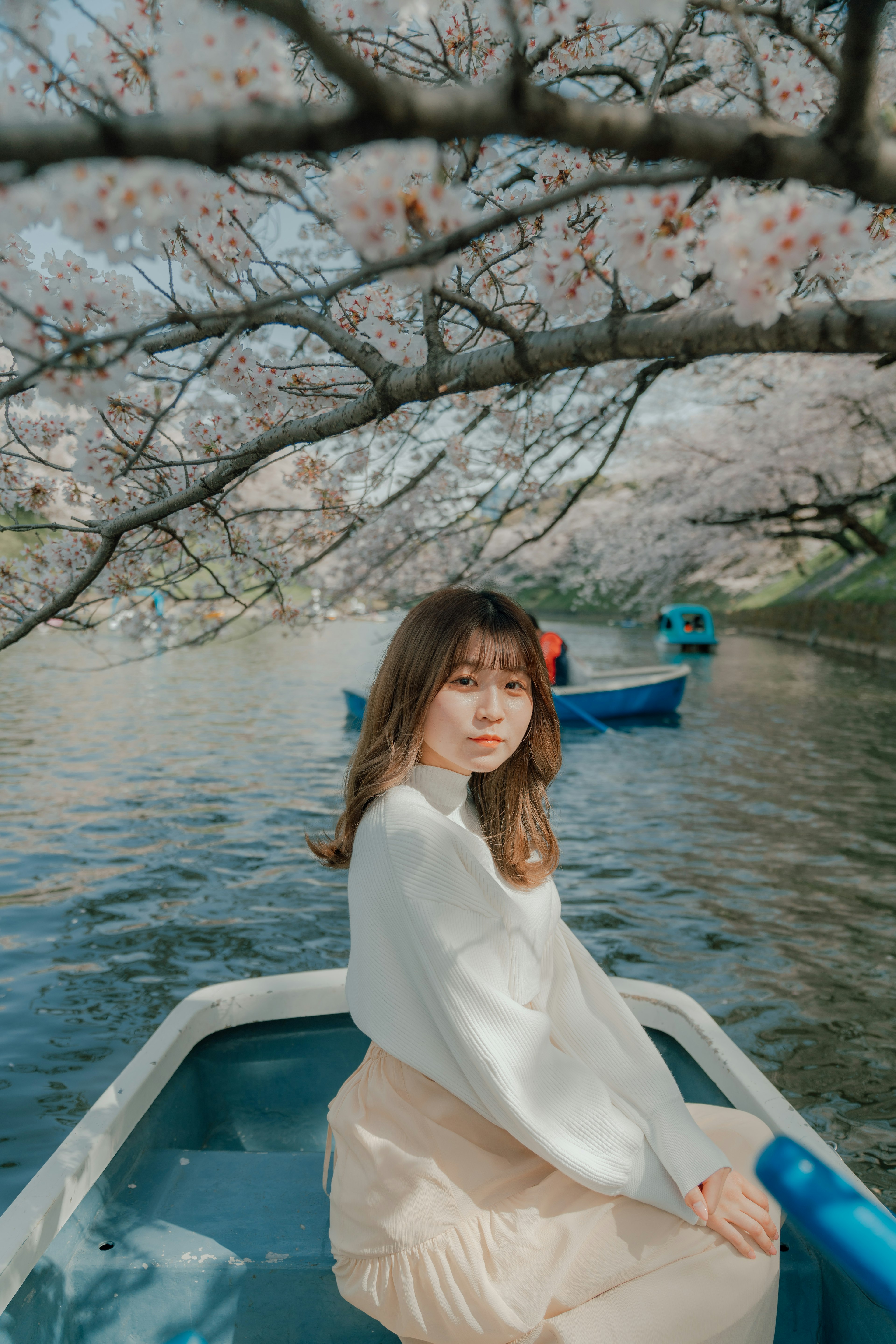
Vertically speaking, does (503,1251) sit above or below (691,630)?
below

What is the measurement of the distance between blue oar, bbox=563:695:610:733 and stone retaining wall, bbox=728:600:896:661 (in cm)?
1238

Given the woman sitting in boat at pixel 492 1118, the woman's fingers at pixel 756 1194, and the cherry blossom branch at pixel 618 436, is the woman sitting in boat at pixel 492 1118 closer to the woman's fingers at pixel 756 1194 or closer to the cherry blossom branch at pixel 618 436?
the woman's fingers at pixel 756 1194

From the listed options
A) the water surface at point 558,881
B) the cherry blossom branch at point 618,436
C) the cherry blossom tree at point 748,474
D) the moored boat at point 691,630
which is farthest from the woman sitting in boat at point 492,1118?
the moored boat at point 691,630

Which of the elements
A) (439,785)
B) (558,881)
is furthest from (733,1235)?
(558,881)

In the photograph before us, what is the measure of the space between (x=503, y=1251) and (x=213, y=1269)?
0.77 meters

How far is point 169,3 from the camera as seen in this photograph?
1.85 m

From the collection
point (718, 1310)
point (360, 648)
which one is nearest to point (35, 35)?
point (718, 1310)

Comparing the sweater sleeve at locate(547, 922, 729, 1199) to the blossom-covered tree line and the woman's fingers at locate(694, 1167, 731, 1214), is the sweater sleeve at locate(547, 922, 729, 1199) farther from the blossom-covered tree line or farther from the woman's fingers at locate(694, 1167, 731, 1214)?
the blossom-covered tree line

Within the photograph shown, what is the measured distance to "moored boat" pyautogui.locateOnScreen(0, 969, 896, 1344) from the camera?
5.91ft

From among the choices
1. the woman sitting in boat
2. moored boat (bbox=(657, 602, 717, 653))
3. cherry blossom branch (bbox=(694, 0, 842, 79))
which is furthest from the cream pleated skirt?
moored boat (bbox=(657, 602, 717, 653))

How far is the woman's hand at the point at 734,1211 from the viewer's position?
1526 millimetres

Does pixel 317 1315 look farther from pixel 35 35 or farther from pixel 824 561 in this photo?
pixel 824 561

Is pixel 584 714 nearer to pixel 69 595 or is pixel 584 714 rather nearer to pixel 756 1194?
pixel 69 595

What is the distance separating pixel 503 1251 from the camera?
60.4 inches
